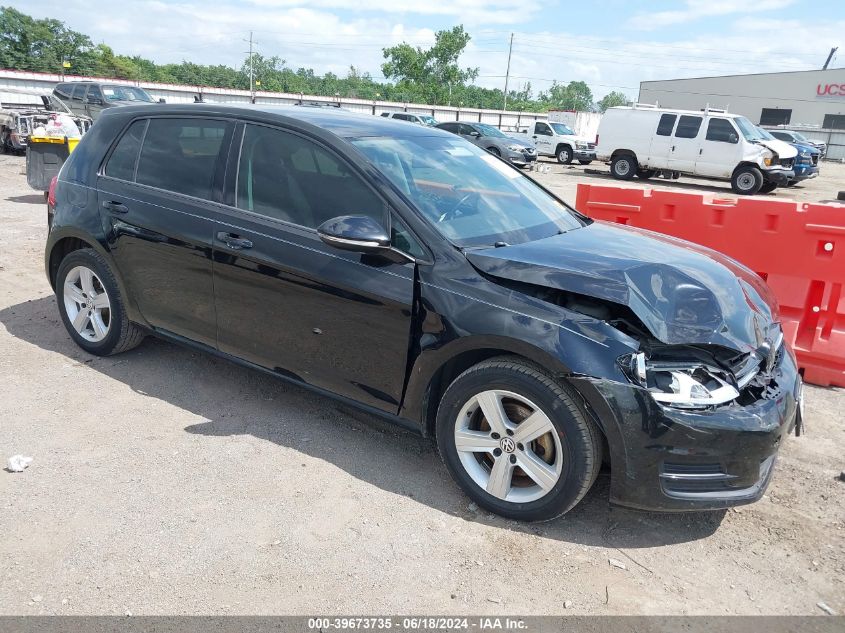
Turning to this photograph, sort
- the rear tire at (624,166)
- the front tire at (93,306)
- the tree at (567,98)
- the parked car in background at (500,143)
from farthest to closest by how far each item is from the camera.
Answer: the tree at (567,98)
the parked car in background at (500,143)
the rear tire at (624,166)
the front tire at (93,306)

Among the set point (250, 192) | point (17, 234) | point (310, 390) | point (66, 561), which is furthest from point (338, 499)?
point (17, 234)

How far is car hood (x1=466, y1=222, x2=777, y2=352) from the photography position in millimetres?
2928

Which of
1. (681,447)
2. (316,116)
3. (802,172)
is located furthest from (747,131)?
(681,447)

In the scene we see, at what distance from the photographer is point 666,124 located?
68.6ft

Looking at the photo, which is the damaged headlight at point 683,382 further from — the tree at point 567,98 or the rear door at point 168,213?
the tree at point 567,98

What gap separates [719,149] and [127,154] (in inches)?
745

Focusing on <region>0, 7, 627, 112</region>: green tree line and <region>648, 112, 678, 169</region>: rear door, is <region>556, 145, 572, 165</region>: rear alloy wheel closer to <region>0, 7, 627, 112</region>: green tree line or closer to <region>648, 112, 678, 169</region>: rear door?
<region>648, 112, 678, 169</region>: rear door

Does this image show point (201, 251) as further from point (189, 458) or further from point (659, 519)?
point (659, 519)

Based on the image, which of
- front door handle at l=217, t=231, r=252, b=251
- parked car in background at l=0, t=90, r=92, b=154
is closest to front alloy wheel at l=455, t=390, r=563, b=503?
front door handle at l=217, t=231, r=252, b=251

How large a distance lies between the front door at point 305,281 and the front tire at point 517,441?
0.39m

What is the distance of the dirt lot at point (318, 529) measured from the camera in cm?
269

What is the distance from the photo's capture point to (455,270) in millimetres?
3188

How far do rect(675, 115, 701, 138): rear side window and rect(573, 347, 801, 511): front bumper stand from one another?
19.4m

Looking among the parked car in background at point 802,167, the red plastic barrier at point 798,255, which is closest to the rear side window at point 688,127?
the parked car in background at point 802,167
